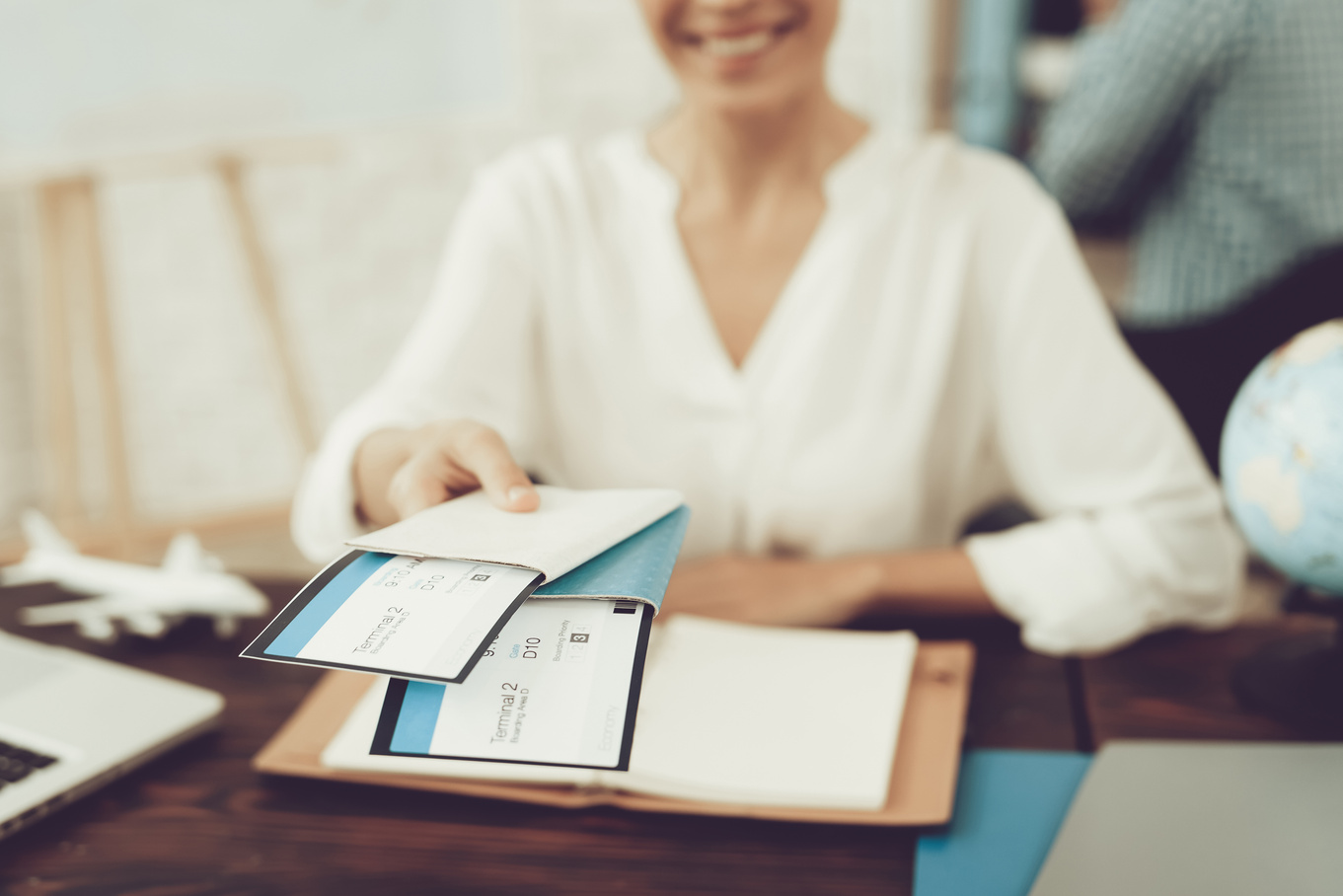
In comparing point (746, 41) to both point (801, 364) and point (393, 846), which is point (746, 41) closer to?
point (801, 364)

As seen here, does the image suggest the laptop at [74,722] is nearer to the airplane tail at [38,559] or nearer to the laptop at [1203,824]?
the airplane tail at [38,559]

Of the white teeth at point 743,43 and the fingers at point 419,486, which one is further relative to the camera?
the white teeth at point 743,43

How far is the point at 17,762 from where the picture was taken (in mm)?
547

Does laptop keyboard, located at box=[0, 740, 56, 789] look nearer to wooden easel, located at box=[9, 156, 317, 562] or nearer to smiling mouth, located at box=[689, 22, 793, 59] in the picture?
smiling mouth, located at box=[689, 22, 793, 59]

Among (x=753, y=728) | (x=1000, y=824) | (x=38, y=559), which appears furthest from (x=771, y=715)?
(x=38, y=559)

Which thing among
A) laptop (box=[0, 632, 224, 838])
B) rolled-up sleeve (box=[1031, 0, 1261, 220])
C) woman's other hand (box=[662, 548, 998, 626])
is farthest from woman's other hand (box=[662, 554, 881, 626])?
rolled-up sleeve (box=[1031, 0, 1261, 220])

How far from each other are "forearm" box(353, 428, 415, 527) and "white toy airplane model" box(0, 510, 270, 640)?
155 mm

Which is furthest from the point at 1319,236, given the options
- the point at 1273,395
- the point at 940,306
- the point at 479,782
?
the point at 479,782

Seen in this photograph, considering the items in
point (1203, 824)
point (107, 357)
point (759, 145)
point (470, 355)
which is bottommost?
point (107, 357)

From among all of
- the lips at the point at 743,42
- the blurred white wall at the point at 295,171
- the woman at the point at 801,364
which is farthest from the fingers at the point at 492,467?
the blurred white wall at the point at 295,171

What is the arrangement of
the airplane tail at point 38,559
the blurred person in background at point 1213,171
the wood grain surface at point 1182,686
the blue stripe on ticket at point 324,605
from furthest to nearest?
the blurred person in background at point 1213,171 → the airplane tail at point 38,559 → the wood grain surface at point 1182,686 → the blue stripe on ticket at point 324,605

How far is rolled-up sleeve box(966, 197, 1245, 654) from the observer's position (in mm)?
726

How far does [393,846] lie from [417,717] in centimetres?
17

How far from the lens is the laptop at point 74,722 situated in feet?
1.74
